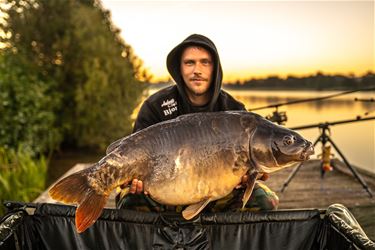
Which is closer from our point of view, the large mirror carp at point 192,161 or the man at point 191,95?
the large mirror carp at point 192,161

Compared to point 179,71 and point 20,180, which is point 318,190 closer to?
point 179,71

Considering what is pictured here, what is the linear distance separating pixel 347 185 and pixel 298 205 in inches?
30.6

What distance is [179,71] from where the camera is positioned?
90.7 inches

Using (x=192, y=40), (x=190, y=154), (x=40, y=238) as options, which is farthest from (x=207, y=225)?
(x=192, y=40)

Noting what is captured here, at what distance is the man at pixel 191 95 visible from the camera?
78.1 inches

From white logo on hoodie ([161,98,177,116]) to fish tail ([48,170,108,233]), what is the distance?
81 centimetres

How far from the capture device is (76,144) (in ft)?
27.7

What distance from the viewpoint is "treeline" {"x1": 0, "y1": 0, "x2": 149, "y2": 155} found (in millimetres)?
7602

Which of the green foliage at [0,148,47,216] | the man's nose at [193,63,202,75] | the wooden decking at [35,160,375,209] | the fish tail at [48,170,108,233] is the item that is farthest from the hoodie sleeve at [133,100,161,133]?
the green foliage at [0,148,47,216]

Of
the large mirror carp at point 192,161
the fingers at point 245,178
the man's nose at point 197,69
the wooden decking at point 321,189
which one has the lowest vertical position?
the wooden decking at point 321,189

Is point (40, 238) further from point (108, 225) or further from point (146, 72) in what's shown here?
point (146, 72)

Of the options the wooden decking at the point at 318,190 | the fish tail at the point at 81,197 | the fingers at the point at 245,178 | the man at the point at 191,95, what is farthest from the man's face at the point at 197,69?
the wooden decking at the point at 318,190

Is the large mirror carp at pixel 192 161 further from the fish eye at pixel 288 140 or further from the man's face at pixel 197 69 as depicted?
the man's face at pixel 197 69

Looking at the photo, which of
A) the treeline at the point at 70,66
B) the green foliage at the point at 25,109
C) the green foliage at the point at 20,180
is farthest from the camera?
the treeline at the point at 70,66
